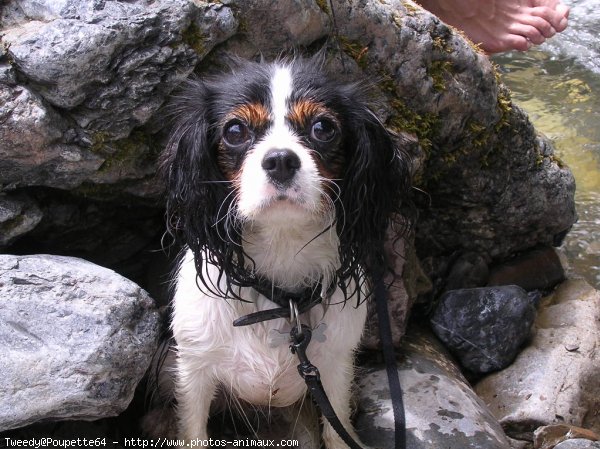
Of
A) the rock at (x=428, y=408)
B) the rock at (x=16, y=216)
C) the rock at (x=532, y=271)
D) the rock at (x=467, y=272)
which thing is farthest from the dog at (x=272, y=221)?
the rock at (x=532, y=271)

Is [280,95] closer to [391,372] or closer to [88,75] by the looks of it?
[88,75]

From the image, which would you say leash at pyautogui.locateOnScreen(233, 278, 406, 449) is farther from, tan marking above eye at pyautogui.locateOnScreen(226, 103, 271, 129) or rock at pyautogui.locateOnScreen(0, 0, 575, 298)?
rock at pyautogui.locateOnScreen(0, 0, 575, 298)

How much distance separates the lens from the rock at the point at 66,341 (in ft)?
7.80

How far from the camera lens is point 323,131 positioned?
235cm

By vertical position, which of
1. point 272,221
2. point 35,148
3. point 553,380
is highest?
point 272,221

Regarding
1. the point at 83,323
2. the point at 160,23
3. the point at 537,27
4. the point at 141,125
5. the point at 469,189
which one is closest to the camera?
the point at 83,323

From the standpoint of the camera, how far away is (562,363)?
3.65m

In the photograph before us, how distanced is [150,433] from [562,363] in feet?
6.90

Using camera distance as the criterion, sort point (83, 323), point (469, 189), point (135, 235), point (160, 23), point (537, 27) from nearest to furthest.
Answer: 1. point (83, 323)
2. point (160, 23)
3. point (135, 235)
4. point (469, 189)
5. point (537, 27)

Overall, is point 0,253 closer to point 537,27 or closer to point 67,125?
point 67,125

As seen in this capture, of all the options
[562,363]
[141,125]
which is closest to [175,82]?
[141,125]

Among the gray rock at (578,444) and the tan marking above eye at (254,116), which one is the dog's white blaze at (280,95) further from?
the gray rock at (578,444)

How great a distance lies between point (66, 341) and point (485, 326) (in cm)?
218

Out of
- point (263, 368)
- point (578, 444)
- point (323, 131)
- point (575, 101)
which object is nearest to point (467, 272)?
point (578, 444)
